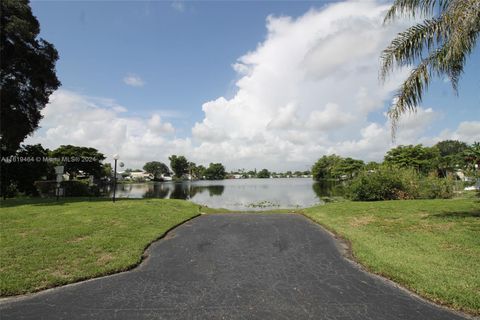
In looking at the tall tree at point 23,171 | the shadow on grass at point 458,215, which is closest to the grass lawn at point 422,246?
the shadow on grass at point 458,215

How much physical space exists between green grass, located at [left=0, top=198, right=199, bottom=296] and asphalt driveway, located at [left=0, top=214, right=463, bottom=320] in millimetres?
500

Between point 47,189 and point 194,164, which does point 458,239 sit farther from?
point 194,164

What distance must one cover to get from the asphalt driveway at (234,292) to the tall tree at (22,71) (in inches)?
620

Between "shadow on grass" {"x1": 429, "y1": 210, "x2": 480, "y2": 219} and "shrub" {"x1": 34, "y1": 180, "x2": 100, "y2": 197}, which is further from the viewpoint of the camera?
"shrub" {"x1": 34, "y1": 180, "x2": 100, "y2": 197}

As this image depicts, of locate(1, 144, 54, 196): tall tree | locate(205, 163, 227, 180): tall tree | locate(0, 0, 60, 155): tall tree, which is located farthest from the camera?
locate(205, 163, 227, 180): tall tree

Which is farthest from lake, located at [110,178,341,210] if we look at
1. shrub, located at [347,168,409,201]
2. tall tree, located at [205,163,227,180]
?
tall tree, located at [205,163,227,180]

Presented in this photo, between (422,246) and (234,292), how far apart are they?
5.57m

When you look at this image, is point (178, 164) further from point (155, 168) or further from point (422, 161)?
point (422, 161)

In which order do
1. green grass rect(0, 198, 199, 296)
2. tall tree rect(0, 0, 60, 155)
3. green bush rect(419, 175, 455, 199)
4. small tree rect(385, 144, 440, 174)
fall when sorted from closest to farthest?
green grass rect(0, 198, 199, 296), tall tree rect(0, 0, 60, 155), green bush rect(419, 175, 455, 199), small tree rect(385, 144, 440, 174)

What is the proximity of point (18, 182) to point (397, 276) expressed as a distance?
92.1 ft

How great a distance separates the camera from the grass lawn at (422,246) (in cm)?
515

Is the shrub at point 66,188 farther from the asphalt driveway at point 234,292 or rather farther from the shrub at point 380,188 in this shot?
the shrub at point 380,188

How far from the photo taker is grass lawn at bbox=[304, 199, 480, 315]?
16.9 ft

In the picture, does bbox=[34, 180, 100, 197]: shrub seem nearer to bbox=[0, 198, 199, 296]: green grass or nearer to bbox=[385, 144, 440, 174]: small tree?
bbox=[0, 198, 199, 296]: green grass
